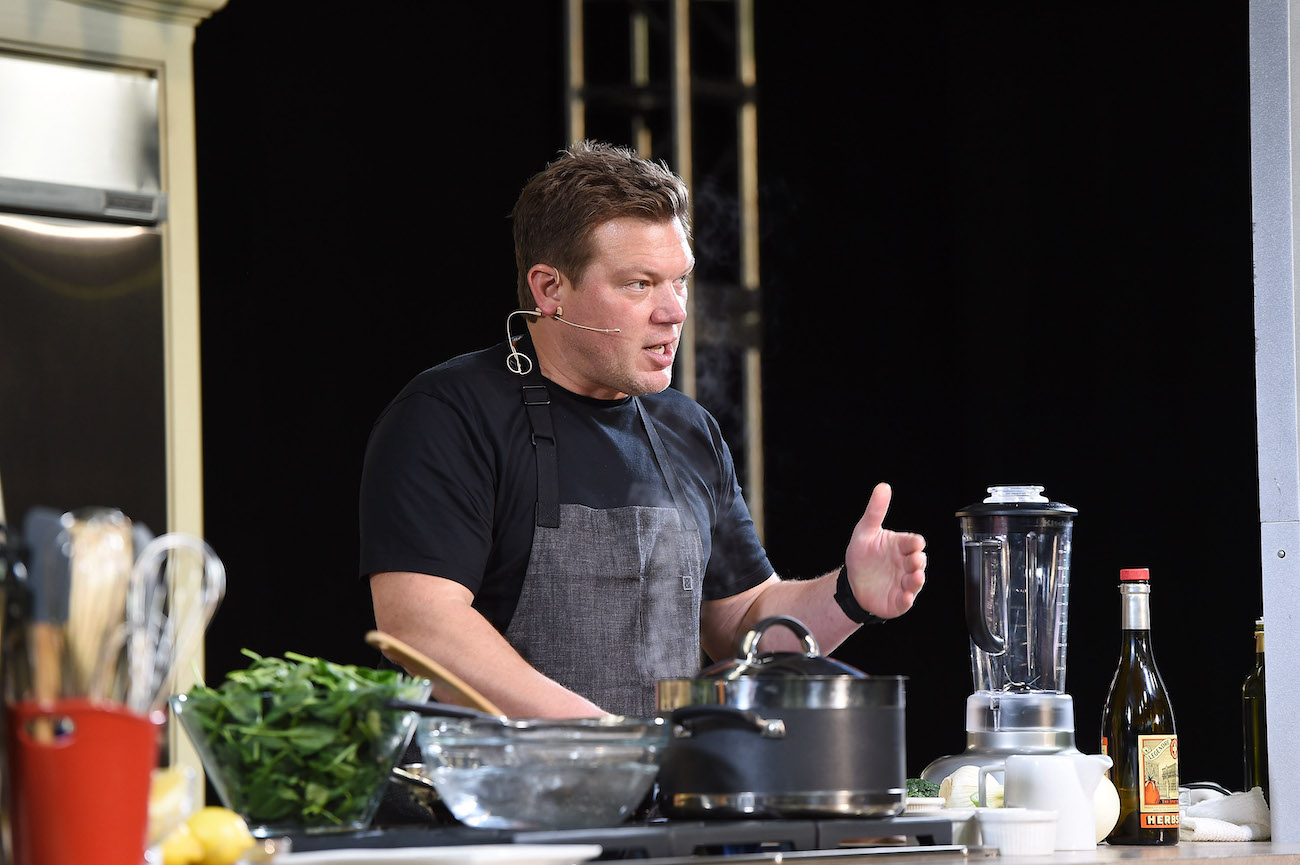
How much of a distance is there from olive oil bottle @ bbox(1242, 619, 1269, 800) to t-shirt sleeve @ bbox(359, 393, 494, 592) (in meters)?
0.96

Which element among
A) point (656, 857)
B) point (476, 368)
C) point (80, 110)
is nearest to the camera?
point (656, 857)

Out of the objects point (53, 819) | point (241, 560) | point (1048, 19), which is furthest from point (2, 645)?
point (1048, 19)

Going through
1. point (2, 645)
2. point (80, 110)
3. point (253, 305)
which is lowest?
point (2, 645)

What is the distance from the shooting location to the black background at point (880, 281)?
11.0 ft

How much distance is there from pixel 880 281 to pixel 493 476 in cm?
259

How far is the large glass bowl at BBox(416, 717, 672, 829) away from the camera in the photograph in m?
1.12

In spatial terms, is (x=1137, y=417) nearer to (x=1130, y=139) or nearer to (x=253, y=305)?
(x=1130, y=139)

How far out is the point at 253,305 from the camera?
3447 mm

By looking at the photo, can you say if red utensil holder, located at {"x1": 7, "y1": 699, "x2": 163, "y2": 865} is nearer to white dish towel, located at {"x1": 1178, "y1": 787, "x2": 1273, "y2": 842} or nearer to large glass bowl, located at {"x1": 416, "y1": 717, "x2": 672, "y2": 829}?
large glass bowl, located at {"x1": 416, "y1": 717, "x2": 672, "y2": 829}

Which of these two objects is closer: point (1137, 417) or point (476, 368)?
point (476, 368)

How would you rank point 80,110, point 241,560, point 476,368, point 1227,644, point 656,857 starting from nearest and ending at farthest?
1. point 656,857
2. point 476,368
3. point 80,110
4. point 1227,644
5. point 241,560

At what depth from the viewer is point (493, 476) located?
76.6 inches

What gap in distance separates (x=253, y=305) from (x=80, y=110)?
2.20 ft

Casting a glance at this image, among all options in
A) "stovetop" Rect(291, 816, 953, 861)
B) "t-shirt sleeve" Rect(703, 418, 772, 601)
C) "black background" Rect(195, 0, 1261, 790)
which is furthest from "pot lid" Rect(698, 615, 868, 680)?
"black background" Rect(195, 0, 1261, 790)
